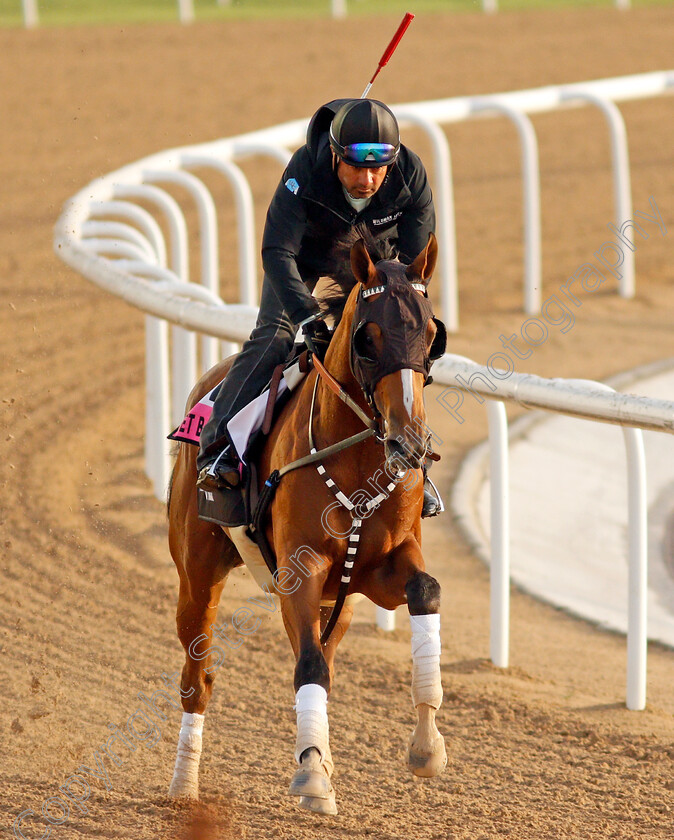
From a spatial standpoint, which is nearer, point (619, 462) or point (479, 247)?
point (619, 462)

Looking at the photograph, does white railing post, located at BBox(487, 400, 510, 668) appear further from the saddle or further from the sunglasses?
the sunglasses

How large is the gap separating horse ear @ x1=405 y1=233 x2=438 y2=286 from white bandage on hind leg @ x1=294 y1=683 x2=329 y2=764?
1.26 meters

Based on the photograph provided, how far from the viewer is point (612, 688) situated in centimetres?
559

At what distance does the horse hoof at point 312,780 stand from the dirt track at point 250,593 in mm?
618

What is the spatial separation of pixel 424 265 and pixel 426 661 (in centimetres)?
120

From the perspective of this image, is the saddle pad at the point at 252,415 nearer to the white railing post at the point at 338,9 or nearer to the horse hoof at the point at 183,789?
the horse hoof at the point at 183,789

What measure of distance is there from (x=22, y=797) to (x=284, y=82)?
13564mm

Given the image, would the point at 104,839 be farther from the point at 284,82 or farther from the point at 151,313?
the point at 284,82

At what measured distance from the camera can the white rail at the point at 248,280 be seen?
5188 millimetres

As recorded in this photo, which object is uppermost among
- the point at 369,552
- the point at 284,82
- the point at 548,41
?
the point at 548,41

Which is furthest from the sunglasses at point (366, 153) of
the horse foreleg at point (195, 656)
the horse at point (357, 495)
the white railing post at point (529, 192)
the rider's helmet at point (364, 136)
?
the white railing post at point (529, 192)

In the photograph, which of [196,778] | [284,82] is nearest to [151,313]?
[196,778]

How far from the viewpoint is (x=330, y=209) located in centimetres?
430

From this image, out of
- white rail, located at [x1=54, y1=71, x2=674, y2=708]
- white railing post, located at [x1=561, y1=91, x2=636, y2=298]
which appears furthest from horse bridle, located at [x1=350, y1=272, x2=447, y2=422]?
white railing post, located at [x1=561, y1=91, x2=636, y2=298]
